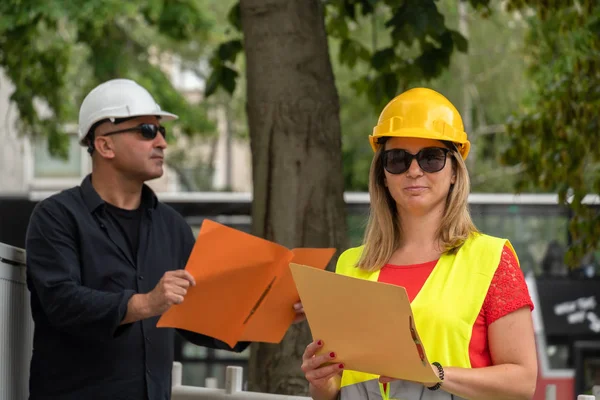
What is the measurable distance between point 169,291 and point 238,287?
33 centimetres

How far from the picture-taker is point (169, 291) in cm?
380

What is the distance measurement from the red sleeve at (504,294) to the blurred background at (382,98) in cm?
262

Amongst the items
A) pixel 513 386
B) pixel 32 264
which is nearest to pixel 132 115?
pixel 32 264

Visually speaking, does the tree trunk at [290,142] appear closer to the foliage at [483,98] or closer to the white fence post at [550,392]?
the white fence post at [550,392]

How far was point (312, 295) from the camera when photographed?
314cm

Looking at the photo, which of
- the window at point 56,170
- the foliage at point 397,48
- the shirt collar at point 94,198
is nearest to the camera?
the shirt collar at point 94,198

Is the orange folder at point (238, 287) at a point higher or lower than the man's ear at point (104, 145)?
lower

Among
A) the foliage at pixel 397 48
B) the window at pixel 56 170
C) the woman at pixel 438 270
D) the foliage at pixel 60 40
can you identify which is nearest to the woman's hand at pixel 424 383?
the woman at pixel 438 270

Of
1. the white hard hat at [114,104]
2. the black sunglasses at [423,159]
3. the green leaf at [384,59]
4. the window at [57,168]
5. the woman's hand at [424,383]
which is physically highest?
the window at [57,168]

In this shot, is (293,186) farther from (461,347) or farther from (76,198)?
(461,347)

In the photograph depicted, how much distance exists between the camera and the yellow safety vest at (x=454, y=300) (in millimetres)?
3104

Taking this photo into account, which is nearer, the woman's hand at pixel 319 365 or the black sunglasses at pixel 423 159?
the woman's hand at pixel 319 365

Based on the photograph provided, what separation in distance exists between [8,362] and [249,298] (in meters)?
1.00

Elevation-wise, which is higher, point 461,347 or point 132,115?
point 132,115
